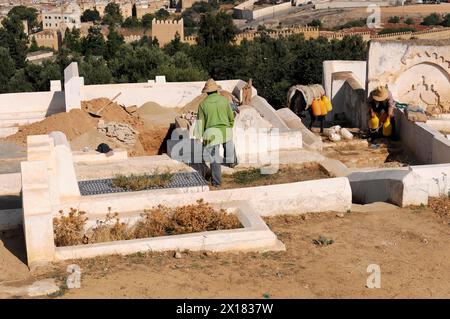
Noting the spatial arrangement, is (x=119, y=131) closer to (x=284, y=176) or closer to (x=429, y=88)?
(x=284, y=176)

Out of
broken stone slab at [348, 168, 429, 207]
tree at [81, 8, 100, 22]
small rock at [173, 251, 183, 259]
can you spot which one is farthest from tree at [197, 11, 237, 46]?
tree at [81, 8, 100, 22]

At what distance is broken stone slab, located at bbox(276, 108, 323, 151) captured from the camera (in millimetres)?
11242

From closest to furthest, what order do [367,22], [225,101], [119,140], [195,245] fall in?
[195,245], [225,101], [119,140], [367,22]

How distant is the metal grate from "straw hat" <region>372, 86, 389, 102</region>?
14.6 feet

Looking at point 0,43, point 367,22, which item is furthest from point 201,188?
point 367,22

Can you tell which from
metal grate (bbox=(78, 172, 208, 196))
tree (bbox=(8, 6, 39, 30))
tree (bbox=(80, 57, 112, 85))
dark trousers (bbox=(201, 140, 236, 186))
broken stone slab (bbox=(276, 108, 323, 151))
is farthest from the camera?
tree (bbox=(8, 6, 39, 30))

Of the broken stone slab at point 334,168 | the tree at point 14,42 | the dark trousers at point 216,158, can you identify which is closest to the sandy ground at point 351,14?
the tree at point 14,42

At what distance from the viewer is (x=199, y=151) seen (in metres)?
9.98

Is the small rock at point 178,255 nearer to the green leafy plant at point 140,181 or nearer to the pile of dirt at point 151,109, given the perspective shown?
the green leafy plant at point 140,181

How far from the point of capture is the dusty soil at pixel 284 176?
9055mm

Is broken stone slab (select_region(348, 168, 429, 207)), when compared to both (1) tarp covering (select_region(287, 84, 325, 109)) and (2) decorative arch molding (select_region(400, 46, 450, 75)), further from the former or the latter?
(1) tarp covering (select_region(287, 84, 325, 109))

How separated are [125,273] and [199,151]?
410cm

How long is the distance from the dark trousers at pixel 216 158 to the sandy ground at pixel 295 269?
1.41 meters
